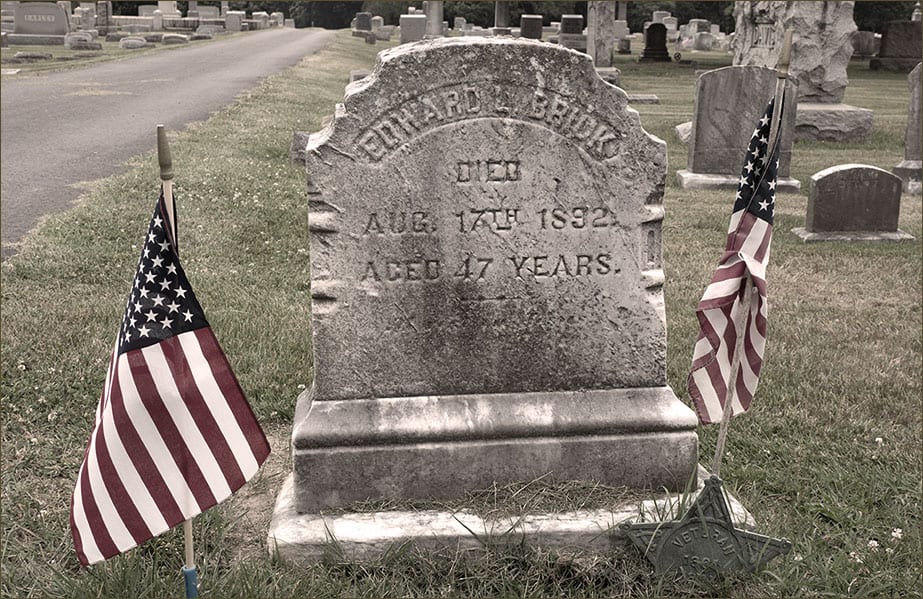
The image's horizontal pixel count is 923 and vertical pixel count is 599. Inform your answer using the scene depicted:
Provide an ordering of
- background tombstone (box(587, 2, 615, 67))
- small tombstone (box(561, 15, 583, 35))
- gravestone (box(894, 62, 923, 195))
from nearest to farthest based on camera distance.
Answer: gravestone (box(894, 62, 923, 195)) → background tombstone (box(587, 2, 615, 67)) → small tombstone (box(561, 15, 583, 35))

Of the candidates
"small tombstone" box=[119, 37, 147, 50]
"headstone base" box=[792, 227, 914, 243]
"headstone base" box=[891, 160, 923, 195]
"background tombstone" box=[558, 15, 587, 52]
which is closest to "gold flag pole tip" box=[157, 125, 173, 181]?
"headstone base" box=[792, 227, 914, 243]

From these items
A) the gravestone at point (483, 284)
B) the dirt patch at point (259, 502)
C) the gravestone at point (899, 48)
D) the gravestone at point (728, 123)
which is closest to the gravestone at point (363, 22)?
the gravestone at point (899, 48)

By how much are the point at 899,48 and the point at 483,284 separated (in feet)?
105

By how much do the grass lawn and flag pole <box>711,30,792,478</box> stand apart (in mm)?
593

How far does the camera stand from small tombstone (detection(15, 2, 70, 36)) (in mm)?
35031

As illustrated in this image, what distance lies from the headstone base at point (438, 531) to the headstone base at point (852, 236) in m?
5.98

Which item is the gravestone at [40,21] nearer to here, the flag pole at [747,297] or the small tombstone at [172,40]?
the small tombstone at [172,40]

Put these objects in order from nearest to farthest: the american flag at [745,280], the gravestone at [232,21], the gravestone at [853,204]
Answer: the american flag at [745,280] < the gravestone at [853,204] < the gravestone at [232,21]

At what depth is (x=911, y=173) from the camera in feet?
38.9

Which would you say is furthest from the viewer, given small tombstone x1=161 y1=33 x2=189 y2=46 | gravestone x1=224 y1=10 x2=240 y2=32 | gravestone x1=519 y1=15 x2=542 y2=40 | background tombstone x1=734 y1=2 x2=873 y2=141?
gravestone x1=224 y1=10 x2=240 y2=32

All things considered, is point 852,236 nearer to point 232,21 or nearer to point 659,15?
point 659,15

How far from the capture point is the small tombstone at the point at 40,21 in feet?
115

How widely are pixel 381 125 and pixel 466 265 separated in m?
0.64

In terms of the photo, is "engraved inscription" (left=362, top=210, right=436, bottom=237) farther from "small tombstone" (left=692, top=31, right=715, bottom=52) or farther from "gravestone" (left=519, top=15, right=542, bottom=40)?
"small tombstone" (left=692, top=31, right=715, bottom=52)
